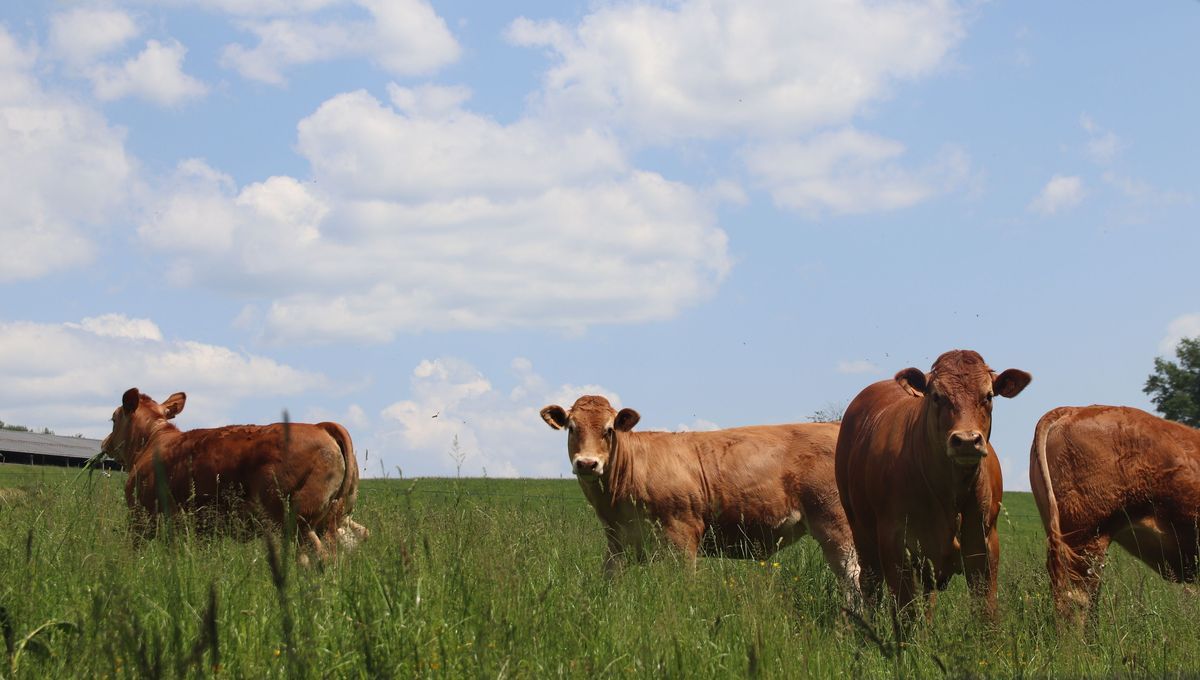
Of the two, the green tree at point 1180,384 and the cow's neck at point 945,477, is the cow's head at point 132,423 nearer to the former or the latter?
the cow's neck at point 945,477

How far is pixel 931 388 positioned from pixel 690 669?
3.43 meters

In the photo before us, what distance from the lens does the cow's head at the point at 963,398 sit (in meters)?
7.26

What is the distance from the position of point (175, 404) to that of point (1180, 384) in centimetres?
5681

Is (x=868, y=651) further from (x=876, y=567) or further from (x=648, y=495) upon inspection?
(x=648, y=495)

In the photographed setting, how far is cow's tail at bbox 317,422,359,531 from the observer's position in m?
11.1

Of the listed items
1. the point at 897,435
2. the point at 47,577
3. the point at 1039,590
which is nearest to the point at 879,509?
the point at 897,435

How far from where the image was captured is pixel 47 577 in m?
6.42

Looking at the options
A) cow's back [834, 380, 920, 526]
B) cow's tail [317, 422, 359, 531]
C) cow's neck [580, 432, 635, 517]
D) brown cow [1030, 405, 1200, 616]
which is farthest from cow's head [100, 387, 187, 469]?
brown cow [1030, 405, 1200, 616]

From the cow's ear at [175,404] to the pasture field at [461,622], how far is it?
5033mm

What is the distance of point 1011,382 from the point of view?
314 inches

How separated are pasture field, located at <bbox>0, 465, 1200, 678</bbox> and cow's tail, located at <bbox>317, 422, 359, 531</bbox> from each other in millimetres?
2599

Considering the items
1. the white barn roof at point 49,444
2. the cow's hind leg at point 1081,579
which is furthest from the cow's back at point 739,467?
the white barn roof at point 49,444

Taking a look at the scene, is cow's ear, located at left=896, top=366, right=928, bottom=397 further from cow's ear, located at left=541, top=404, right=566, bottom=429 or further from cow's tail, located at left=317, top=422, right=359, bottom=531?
cow's tail, located at left=317, top=422, right=359, bottom=531

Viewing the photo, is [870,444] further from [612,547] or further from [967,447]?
[612,547]
